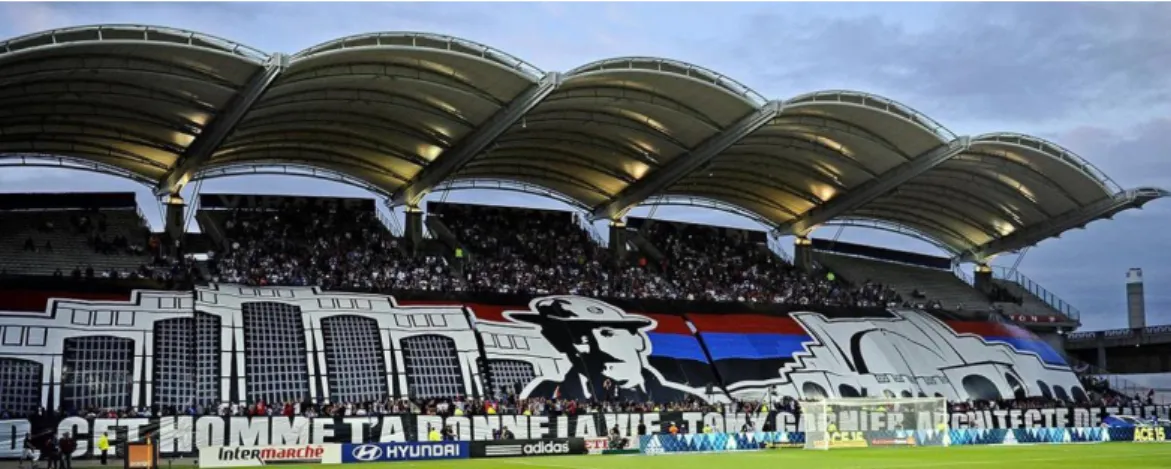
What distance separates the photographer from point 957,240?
7800 centimetres

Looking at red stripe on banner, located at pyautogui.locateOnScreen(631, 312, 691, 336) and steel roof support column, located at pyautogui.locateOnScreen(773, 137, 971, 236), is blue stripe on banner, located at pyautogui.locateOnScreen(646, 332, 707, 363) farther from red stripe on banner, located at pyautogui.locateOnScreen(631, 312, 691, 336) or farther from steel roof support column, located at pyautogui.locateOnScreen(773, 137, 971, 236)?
steel roof support column, located at pyautogui.locateOnScreen(773, 137, 971, 236)

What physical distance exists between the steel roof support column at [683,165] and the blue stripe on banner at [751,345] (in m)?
8.33

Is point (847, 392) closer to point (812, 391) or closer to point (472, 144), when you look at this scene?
point (812, 391)

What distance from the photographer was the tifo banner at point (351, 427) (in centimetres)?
4103

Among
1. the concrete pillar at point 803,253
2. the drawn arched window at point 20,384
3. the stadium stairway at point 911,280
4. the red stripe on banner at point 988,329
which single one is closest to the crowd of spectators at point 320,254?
the drawn arched window at point 20,384

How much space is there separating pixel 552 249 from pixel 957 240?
97.8 feet

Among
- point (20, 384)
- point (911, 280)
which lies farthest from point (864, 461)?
point (911, 280)

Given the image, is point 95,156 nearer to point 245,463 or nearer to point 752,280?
point 245,463

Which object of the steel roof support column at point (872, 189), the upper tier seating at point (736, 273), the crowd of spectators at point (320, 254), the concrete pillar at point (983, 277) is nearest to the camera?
the crowd of spectators at point (320, 254)


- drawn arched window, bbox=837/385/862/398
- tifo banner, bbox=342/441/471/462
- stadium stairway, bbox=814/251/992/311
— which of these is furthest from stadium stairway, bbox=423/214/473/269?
stadium stairway, bbox=814/251/992/311

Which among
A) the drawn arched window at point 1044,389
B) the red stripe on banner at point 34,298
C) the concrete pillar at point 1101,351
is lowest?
the drawn arched window at point 1044,389

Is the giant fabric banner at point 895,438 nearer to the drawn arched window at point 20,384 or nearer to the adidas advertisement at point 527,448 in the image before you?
the adidas advertisement at point 527,448

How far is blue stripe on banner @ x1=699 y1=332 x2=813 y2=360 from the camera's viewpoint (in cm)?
5891

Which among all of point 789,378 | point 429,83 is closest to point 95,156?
point 429,83
